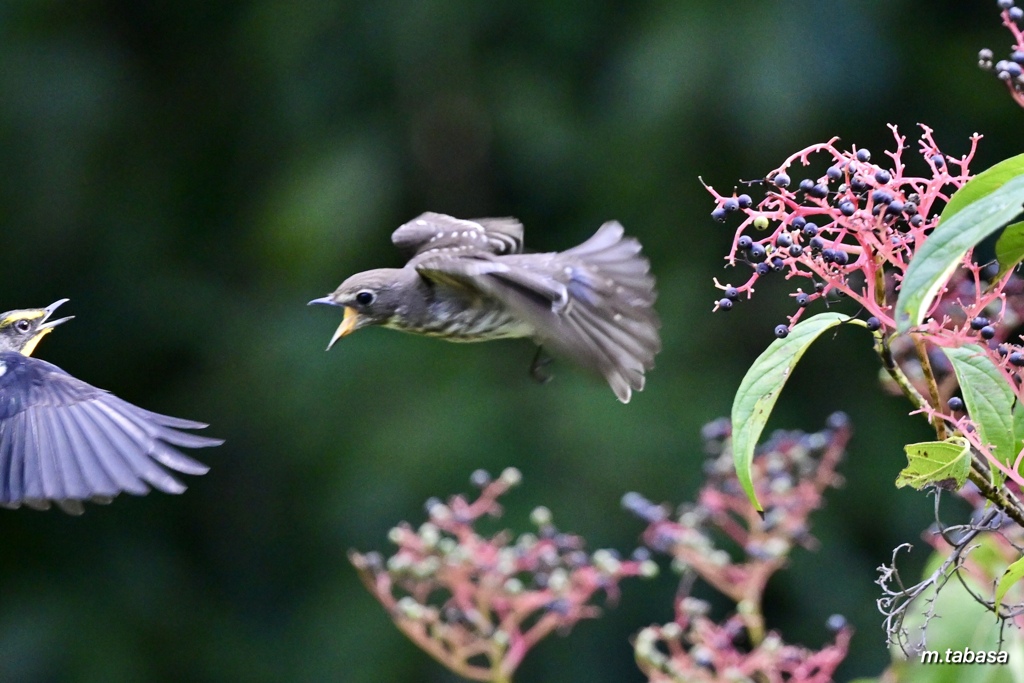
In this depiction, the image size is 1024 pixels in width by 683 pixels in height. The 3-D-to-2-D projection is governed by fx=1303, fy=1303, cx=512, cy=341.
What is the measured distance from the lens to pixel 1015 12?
→ 1387 millimetres

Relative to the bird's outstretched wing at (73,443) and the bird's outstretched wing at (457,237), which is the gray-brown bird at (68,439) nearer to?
the bird's outstretched wing at (73,443)

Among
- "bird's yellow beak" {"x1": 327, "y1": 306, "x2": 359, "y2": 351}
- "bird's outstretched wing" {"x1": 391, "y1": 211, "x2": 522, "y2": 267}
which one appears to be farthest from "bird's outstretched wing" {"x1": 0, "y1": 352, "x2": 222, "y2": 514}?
"bird's outstretched wing" {"x1": 391, "y1": 211, "x2": 522, "y2": 267}

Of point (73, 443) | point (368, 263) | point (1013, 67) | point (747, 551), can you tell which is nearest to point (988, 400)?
point (1013, 67)

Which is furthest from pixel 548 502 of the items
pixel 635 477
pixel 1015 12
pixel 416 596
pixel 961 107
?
pixel 1015 12

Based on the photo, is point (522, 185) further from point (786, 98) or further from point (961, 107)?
point (961, 107)

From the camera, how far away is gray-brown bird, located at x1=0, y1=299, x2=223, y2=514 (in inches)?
82.9

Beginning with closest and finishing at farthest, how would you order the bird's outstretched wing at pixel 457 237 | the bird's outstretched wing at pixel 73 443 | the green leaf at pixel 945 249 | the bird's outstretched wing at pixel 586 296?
1. the green leaf at pixel 945 249
2. the bird's outstretched wing at pixel 586 296
3. the bird's outstretched wing at pixel 73 443
4. the bird's outstretched wing at pixel 457 237

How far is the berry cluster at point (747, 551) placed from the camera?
195 cm

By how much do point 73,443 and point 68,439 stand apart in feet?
0.08

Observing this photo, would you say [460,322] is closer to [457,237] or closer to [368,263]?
[457,237]

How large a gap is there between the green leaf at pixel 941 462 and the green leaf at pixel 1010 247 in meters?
0.19

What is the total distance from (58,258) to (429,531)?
14.8 ft

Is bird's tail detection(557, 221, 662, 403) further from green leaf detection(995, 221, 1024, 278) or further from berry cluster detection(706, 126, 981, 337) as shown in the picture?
green leaf detection(995, 221, 1024, 278)

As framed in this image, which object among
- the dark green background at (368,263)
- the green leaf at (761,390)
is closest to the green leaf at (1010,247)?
the green leaf at (761,390)
